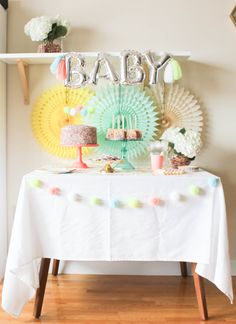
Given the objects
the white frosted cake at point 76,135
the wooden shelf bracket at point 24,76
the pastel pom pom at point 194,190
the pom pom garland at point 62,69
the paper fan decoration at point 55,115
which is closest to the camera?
the pastel pom pom at point 194,190

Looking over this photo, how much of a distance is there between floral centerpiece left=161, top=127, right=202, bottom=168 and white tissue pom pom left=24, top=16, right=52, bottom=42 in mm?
941

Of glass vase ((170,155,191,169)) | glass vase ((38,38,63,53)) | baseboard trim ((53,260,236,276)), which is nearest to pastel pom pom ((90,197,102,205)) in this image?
glass vase ((170,155,191,169))

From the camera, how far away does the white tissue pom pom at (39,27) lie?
7.14 ft

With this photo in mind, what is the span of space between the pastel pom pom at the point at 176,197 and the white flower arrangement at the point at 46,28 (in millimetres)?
1194

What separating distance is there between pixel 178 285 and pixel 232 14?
5.64 feet

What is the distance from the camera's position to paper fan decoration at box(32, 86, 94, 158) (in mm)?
2383

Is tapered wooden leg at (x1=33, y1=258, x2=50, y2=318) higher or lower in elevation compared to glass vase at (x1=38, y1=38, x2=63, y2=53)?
lower

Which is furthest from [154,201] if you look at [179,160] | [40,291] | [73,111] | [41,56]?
[41,56]

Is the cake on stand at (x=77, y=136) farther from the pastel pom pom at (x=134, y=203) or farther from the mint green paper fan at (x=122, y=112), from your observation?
the pastel pom pom at (x=134, y=203)

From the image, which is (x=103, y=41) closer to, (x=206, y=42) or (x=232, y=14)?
(x=206, y=42)

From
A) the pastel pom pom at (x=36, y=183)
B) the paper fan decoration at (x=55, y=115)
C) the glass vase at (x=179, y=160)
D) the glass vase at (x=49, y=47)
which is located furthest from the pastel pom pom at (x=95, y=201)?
the glass vase at (x=49, y=47)

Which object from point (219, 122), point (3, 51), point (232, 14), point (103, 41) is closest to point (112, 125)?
point (103, 41)

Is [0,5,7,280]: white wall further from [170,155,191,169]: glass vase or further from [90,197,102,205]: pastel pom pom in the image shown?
[170,155,191,169]: glass vase

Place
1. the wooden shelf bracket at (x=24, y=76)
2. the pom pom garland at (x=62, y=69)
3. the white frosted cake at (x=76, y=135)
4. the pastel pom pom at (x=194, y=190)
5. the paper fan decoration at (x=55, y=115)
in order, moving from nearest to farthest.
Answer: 1. the pastel pom pom at (x=194, y=190)
2. the white frosted cake at (x=76, y=135)
3. the pom pom garland at (x=62, y=69)
4. the wooden shelf bracket at (x=24, y=76)
5. the paper fan decoration at (x=55, y=115)
